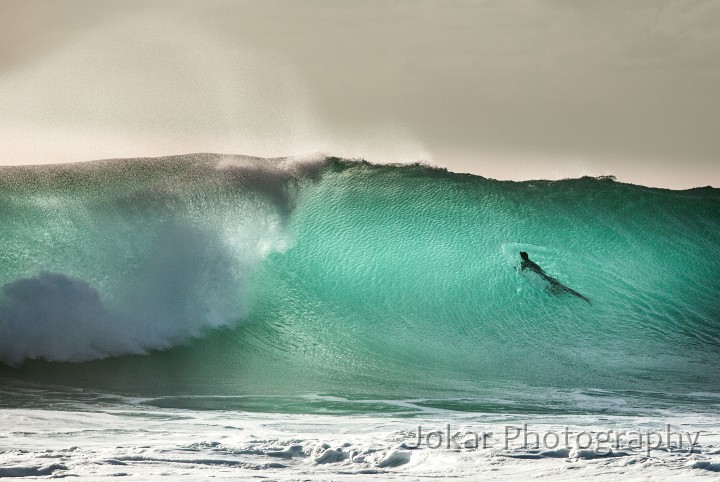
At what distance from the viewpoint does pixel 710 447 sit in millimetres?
4574

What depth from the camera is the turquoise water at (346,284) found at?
698cm

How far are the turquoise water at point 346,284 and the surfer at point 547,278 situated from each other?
8 centimetres

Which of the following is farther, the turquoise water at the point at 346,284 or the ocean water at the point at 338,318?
the turquoise water at the point at 346,284

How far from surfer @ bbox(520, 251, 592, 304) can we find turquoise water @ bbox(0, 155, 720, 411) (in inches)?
3.3

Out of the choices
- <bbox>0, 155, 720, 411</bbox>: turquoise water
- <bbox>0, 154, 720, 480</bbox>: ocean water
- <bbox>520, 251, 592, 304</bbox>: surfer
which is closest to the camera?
<bbox>0, 154, 720, 480</bbox>: ocean water

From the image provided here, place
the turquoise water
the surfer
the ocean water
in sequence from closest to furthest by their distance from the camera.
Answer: the ocean water
the turquoise water
the surfer

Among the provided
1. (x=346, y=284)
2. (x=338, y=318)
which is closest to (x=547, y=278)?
(x=346, y=284)

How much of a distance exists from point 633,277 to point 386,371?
12.2 feet

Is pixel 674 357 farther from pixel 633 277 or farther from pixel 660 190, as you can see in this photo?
pixel 660 190

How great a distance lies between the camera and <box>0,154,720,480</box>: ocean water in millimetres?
4574

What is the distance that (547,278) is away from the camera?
8.91m

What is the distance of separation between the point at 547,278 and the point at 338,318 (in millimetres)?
2427

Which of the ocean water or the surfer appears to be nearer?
the ocean water

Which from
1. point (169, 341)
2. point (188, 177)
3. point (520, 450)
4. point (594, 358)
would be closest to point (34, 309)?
point (169, 341)
